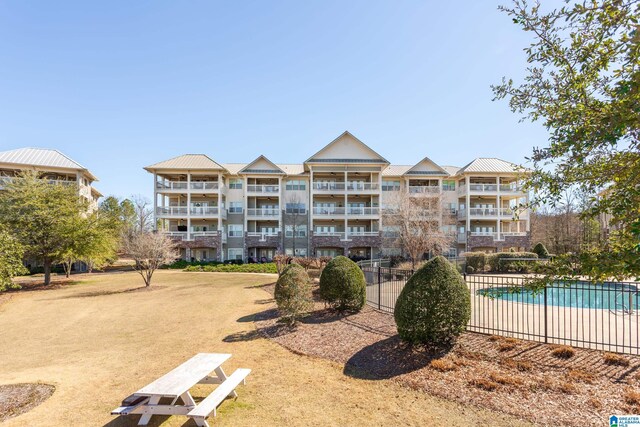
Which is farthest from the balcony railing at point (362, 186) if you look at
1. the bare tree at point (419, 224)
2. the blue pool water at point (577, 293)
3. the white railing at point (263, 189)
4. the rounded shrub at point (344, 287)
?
the rounded shrub at point (344, 287)

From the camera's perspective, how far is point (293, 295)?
10.9 metres

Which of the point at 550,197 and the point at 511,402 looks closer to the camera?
the point at 550,197

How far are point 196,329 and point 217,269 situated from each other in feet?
73.1

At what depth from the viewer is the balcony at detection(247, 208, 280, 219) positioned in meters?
39.7

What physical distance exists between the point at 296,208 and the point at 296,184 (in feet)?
11.4

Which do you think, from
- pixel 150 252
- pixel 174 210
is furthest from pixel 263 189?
pixel 150 252

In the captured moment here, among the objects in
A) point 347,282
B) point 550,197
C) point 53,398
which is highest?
point 550,197

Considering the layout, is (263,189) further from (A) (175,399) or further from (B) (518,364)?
(A) (175,399)

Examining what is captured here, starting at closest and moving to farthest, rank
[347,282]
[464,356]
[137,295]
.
A: [464,356] → [347,282] → [137,295]

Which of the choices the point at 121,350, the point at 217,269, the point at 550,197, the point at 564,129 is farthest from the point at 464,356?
the point at 217,269

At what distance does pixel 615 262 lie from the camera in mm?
2979

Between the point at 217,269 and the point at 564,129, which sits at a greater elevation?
the point at 564,129

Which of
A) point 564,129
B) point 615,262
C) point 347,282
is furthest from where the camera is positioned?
point 347,282

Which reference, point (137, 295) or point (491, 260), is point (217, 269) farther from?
point (491, 260)
